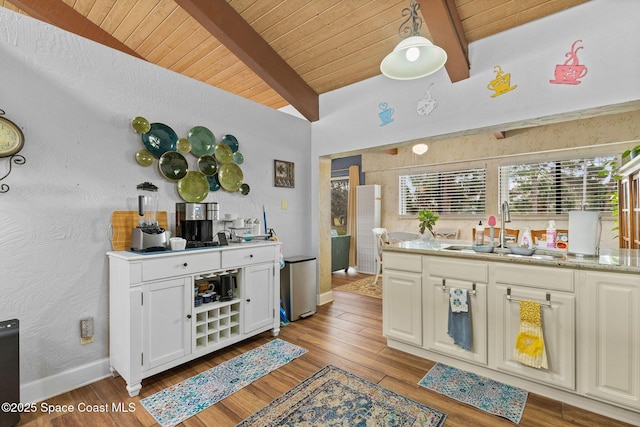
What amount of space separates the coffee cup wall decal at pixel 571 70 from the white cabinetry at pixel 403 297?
1.77m

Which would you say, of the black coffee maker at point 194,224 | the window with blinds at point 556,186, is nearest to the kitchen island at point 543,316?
the black coffee maker at point 194,224

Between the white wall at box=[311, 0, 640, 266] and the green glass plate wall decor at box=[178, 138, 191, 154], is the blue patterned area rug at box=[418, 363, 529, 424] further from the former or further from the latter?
the green glass plate wall decor at box=[178, 138, 191, 154]

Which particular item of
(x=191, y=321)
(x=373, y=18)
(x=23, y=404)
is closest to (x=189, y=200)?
(x=191, y=321)

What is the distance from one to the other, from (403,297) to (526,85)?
206 centimetres

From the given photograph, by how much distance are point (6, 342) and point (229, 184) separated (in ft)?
6.38

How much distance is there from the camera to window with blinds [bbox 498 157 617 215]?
4598 millimetres

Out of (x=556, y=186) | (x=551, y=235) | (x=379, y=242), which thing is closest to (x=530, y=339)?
(x=551, y=235)

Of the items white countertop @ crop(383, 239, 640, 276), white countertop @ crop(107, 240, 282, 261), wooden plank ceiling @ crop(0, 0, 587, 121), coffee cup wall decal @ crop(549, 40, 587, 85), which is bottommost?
white countertop @ crop(383, 239, 640, 276)

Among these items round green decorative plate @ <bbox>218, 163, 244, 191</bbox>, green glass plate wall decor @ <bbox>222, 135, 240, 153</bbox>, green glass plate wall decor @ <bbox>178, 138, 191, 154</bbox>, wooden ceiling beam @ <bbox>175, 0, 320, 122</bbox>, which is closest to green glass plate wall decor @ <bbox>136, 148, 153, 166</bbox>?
green glass plate wall decor @ <bbox>178, 138, 191, 154</bbox>

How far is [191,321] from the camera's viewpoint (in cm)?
235

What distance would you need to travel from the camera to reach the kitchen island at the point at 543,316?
5.82ft

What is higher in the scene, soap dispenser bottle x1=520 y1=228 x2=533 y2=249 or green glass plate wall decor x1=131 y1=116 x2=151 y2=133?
green glass plate wall decor x1=131 y1=116 x2=151 y2=133

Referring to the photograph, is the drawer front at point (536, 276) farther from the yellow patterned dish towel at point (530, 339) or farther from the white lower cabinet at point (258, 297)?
the white lower cabinet at point (258, 297)

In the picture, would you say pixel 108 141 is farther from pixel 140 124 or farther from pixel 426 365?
pixel 426 365
